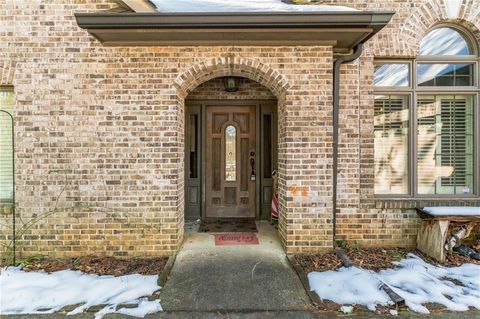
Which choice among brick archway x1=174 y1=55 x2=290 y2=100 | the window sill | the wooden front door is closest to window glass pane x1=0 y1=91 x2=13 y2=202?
brick archway x1=174 y1=55 x2=290 y2=100

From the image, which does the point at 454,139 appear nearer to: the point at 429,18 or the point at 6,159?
the point at 429,18

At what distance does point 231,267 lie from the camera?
3709 millimetres

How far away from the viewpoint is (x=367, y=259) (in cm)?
409

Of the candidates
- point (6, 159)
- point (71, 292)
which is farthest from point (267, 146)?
point (6, 159)

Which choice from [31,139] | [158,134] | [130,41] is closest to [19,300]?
[31,139]

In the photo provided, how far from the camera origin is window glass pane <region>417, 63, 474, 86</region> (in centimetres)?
468

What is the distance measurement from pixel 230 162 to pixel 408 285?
11.9 ft

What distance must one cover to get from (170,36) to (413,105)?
398 centimetres

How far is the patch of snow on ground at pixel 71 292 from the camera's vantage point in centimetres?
298

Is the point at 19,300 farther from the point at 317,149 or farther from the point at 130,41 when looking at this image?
the point at 317,149

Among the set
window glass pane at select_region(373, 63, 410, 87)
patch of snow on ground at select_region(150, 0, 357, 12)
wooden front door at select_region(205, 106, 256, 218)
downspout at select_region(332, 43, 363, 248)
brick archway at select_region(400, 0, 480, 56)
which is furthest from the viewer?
wooden front door at select_region(205, 106, 256, 218)

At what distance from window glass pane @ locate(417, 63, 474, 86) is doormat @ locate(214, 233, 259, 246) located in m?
3.84

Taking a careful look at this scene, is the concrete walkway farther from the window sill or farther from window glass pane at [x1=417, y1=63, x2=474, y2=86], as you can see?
window glass pane at [x1=417, y1=63, x2=474, y2=86]

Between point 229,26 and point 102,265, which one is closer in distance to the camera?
point 229,26
